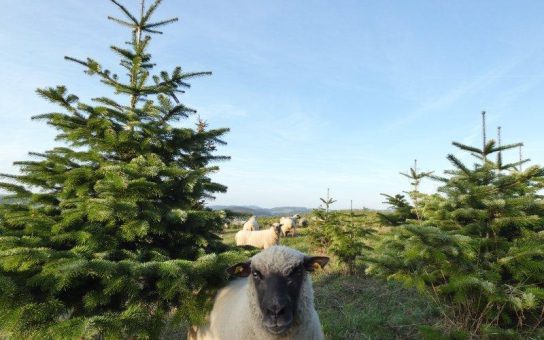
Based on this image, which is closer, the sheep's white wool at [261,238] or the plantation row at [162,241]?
the plantation row at [162,241]

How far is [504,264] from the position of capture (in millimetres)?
4523

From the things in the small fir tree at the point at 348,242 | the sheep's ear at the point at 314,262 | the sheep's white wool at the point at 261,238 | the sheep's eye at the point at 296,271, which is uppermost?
the sheep's ear at the point at 314,262

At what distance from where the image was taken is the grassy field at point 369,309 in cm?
569

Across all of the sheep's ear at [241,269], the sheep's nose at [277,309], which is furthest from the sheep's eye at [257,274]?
the sheep's nose at [277,309]

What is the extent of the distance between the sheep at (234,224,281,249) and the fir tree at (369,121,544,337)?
13378 millimetres

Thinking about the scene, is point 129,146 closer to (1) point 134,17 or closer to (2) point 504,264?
(1) point 134,17

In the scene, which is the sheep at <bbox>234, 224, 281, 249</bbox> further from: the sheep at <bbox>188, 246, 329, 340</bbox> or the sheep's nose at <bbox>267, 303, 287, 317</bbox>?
the sheep's nose at <bbox>267, 303, 287, 317</bbox>

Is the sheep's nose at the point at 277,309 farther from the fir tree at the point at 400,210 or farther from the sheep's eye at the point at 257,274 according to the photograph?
the fir tree at the point at 400,210

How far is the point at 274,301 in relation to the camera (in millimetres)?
3488

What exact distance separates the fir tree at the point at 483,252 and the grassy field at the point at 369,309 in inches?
29.7

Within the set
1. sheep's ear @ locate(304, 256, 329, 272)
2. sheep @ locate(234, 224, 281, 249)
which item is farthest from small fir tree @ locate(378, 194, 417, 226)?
sheep @ locate(234, 224, 281, 249)

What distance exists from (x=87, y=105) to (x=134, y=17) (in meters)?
2.40

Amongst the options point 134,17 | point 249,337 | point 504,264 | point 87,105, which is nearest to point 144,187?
point 87,105

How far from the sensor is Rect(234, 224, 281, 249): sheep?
61.1 feet
